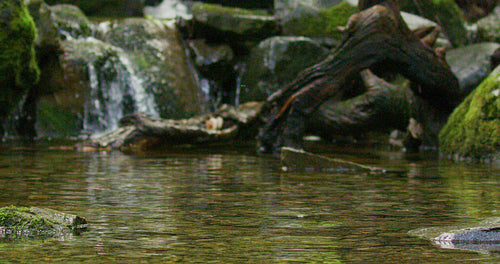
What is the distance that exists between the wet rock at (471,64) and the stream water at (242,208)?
19.2 feet

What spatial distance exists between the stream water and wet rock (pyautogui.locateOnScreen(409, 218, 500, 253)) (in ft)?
0.30

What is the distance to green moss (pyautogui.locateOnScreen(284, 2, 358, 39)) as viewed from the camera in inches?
765

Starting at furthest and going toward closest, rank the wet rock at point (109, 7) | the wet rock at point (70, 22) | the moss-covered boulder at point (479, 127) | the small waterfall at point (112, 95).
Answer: the wet rock at point (109, 7) → the wet rock at point (70, 22) → the small waterfall at point (112, 95) → the moss-covered boulder at point (479, 127)

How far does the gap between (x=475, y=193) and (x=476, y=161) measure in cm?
441

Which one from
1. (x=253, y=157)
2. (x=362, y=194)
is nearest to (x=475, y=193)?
(x=362, y=194)

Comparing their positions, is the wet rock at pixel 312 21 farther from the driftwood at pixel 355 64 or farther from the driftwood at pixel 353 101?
the driftwood at pixel 355 64

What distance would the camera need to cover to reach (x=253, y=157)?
34.1 ft

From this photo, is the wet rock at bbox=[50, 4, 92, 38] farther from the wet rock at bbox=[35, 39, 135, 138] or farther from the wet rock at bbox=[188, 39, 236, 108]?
the wet rock at bbox=[188, 39, 236, 108]

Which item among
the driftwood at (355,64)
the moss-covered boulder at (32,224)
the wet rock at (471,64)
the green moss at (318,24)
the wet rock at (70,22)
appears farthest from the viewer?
the green moss at (318,24)

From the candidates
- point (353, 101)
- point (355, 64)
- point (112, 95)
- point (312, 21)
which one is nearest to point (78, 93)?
point (112, 95)

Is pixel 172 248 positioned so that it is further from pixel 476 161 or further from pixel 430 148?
pixel 430 148

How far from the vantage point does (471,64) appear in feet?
49.7

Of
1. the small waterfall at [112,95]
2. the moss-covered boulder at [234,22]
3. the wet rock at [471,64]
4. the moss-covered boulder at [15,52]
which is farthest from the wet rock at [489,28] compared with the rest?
the moss-covered boulder at [15,52]

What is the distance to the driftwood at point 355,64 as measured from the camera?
1088 centimetres
